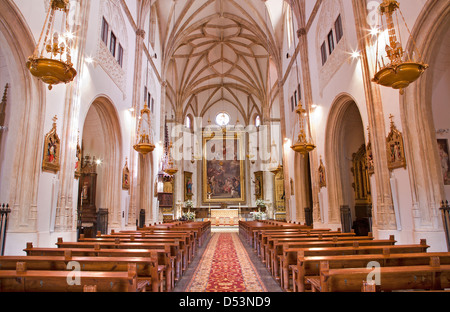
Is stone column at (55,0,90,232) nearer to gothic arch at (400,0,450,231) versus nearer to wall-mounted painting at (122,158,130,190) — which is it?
wall-mounted painting at (122,158,130,190)

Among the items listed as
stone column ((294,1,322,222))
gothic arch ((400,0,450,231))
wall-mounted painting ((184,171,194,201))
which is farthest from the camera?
wall-mounted painting ((184,171,194,201))

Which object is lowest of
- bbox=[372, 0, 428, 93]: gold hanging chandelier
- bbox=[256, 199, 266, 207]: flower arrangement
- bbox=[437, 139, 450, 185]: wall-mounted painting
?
bbox=[256, 199, 266, 207]: flower arrangement

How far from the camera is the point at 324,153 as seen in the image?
445 inches

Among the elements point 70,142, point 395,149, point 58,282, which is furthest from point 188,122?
point 58,282

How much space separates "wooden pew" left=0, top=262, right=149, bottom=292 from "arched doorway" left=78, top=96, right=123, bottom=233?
25.9ft

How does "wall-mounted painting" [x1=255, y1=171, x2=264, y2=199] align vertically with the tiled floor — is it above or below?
above

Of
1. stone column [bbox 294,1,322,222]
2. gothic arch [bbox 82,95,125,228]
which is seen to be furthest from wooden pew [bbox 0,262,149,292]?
stone column [bbox 294,1,322,222]

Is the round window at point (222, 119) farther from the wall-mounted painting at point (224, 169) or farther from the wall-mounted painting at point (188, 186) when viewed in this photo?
the wall-mounted painting at point (188, 186)

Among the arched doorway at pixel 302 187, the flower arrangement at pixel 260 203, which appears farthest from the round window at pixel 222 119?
the arched doorway at pixel 302 187

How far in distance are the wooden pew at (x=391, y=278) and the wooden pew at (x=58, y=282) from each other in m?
1.82

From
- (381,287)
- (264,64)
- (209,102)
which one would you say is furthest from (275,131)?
(381,287)

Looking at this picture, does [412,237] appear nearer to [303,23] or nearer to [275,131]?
[303,23]

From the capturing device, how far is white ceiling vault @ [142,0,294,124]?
1764 cm

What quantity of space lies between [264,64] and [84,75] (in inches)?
704
